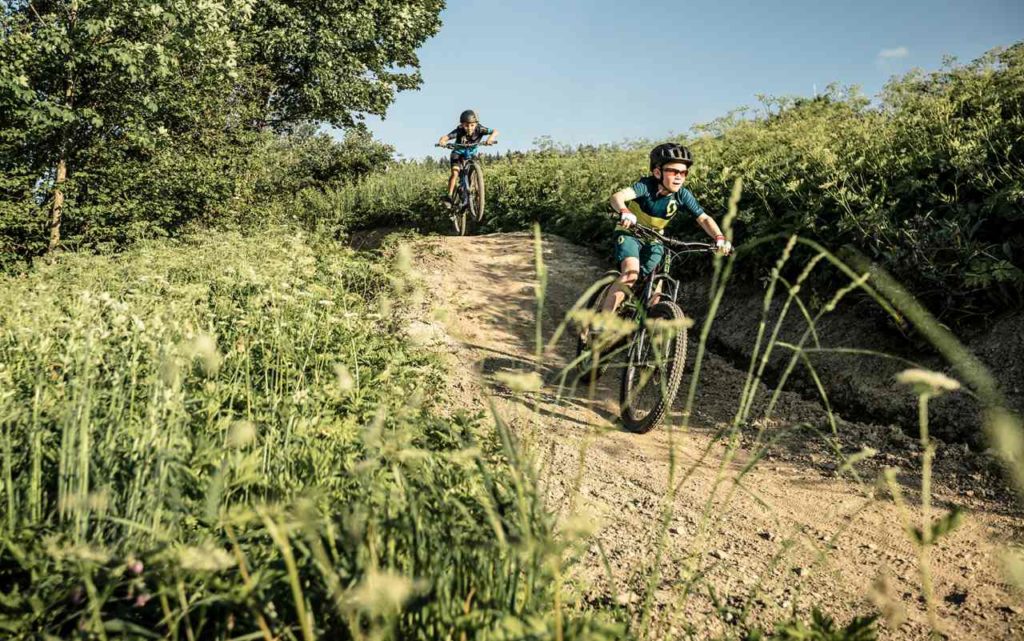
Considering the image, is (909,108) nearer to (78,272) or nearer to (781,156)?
(781,156)

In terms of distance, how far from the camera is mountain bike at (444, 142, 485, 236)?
12445 mm

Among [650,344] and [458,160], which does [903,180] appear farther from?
[458,160]

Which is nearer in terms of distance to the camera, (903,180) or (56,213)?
(903,180)

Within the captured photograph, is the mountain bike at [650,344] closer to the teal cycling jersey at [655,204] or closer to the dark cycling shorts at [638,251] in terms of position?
the dark cycling shorts at [638,251]

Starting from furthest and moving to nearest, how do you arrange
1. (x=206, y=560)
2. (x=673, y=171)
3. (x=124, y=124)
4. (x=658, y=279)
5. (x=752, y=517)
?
1. (x=124, y=124)
2. (x=673, y=171)
3. (x=658, y=279)
4. (x=752, y=517)
5. (x=206, y=560)

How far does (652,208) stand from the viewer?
624cm

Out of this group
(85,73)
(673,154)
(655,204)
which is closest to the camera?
(673,154)

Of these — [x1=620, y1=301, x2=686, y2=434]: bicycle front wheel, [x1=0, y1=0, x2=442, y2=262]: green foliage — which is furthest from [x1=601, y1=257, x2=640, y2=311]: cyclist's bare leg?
[x1=0, y1=0, x2=442, y2=262]: green foliage

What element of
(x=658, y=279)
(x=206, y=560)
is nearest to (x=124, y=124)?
(x=658, y=279)

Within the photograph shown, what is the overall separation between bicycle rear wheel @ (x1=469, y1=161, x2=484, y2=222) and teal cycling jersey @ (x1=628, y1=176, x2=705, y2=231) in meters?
6.46

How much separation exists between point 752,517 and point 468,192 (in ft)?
31.7

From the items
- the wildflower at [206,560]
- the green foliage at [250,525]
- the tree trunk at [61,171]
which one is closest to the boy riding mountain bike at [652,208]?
the green foliage at [250,525]

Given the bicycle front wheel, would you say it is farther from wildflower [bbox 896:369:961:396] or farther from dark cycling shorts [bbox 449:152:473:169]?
dark cycling shorts [bbox 449:152:473:169]

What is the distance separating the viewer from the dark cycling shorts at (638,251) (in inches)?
230
